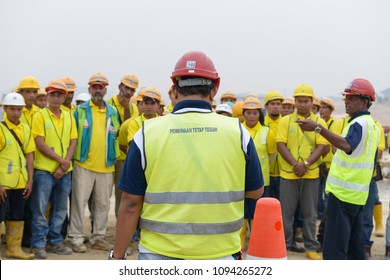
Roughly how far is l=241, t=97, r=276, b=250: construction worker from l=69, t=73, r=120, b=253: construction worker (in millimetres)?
2013

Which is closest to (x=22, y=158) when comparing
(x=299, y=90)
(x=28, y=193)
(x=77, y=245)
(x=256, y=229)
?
(x=28, y=193)

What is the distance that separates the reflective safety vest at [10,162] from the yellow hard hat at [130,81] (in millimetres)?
2499

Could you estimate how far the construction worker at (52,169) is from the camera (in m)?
7.58

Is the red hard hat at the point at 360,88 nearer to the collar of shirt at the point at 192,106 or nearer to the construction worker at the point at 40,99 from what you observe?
the collar of shirt at the point at 192,106

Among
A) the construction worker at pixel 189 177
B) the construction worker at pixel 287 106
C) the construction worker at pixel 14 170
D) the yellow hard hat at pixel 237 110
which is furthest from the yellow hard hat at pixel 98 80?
the construction worker at pixel 189 177

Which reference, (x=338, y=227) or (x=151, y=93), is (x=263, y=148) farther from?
(x=338, y=227)

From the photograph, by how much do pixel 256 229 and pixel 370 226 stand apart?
378cm

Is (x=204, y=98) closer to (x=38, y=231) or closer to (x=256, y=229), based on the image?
(x=256, y=229)

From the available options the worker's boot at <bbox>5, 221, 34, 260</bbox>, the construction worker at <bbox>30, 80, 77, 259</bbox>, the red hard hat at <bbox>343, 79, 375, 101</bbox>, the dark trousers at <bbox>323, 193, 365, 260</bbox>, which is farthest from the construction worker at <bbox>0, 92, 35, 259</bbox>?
the red hard hat at <bbox>343, 79, 375, 101</bbox>

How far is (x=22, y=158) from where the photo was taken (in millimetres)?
7270

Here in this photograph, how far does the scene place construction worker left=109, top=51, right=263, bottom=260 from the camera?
324cm

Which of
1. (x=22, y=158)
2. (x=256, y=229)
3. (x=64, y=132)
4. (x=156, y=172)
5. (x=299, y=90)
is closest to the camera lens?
(x=156, y=172)
